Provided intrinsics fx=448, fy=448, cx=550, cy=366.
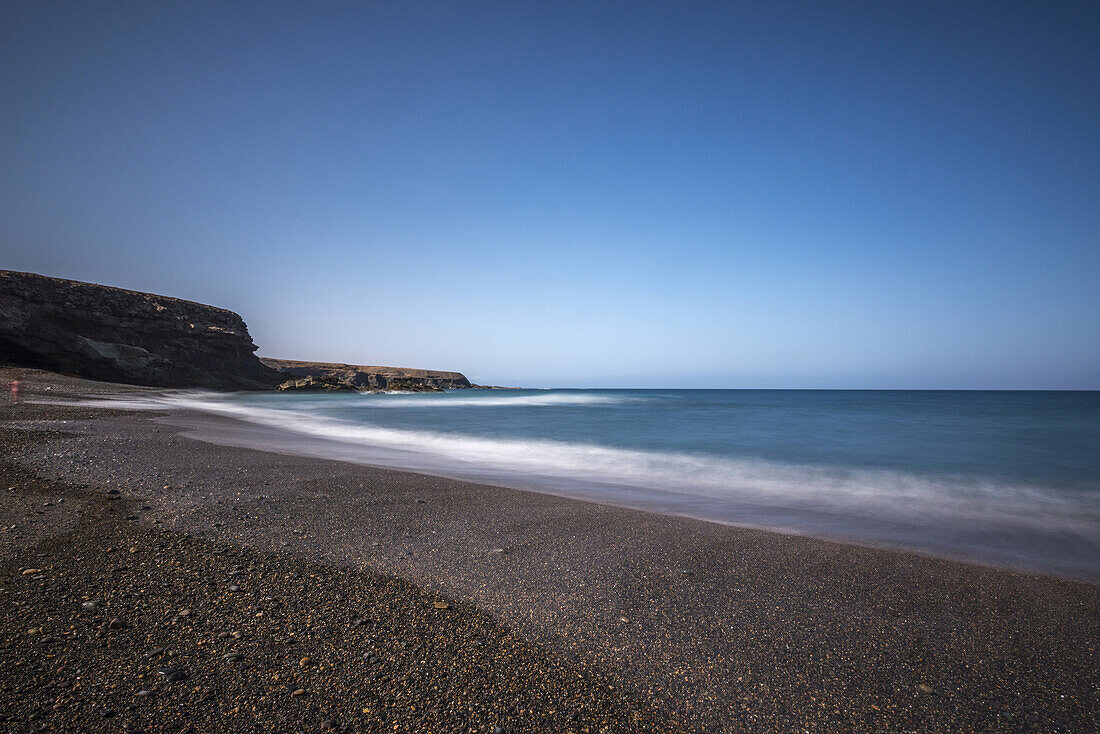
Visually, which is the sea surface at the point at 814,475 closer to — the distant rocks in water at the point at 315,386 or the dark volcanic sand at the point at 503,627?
the dark volcanic sand at the point at 503,627

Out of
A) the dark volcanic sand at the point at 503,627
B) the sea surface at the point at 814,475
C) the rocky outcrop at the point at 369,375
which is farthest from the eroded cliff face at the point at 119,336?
the dark volcanic sand at the point at 503,627

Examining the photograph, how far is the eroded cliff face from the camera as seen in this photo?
104ft

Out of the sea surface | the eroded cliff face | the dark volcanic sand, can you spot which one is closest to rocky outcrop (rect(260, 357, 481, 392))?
the eroded cliff face

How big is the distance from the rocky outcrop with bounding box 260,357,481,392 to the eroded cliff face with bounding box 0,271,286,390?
17064mm

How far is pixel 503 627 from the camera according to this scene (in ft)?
8.22

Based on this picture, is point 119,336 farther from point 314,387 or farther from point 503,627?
point 503,627

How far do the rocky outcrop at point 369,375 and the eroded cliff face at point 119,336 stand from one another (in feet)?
56.0

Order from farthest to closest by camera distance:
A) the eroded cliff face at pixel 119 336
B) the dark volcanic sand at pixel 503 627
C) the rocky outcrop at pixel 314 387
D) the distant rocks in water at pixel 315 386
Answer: the distant rocks in water at pixel 315 386 → the rocky outcrop at pixel 314 387 → the eroded cliff face at pixel 119 336 → the dark volcanic sand at pixel 503 627

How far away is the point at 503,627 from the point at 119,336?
50.8m

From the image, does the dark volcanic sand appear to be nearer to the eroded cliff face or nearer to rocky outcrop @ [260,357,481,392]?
the eroded cliff face

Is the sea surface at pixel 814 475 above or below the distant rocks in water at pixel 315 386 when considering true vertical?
below

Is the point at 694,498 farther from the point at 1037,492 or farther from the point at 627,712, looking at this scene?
the point at 1037,492

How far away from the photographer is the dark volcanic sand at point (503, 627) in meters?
1.87

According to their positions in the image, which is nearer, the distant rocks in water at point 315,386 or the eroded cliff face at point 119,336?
the eroded cliff face at point 119,336
